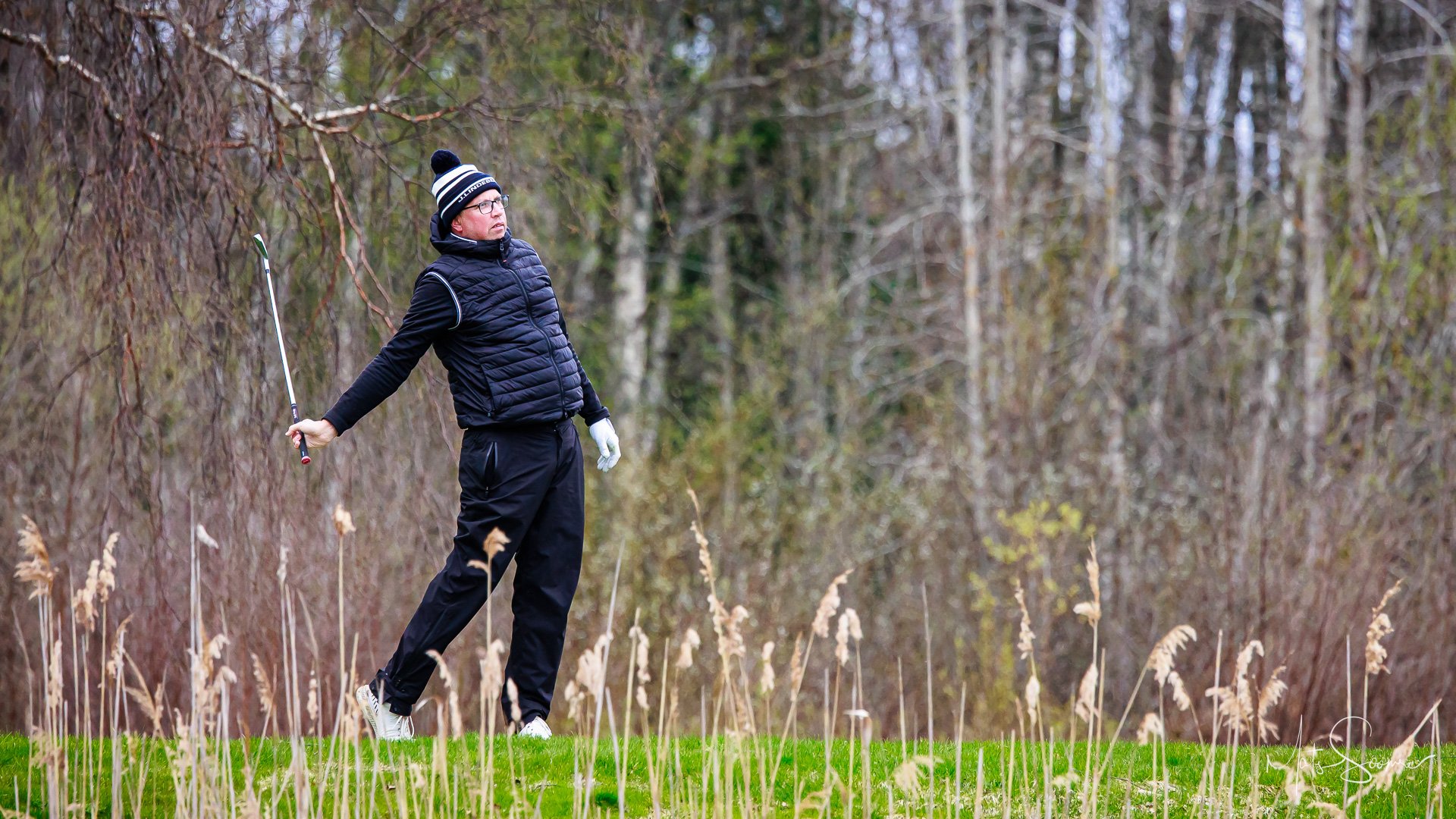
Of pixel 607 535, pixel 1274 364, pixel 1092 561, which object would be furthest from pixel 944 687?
pixel 1092 561

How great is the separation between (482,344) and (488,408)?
0.20 meters

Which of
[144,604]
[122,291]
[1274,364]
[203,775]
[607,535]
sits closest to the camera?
[203,775]

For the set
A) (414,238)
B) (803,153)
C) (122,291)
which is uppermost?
(803,153)

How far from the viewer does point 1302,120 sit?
40.1ft

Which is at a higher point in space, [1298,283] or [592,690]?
[1298,283]

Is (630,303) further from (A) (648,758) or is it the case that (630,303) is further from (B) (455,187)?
(A) (648,758)

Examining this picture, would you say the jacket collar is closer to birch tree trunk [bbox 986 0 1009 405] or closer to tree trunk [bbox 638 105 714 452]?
birch tree trunk [bbox 986 0 1009 405]

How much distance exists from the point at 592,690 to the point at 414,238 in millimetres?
2763

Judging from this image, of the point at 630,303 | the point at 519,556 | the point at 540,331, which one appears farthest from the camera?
the point at 630,303

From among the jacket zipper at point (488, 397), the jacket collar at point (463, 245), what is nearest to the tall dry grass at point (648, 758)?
the jacket zipper at point (488, 397)

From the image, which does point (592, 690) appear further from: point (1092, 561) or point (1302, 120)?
point (1302, 120)

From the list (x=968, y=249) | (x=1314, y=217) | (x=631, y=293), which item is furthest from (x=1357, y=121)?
(x=631, y=293)

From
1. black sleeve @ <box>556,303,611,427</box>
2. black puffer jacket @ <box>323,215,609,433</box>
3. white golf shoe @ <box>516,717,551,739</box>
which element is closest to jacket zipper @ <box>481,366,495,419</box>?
black puffer jacket @ <box>323,215,609,433</box>

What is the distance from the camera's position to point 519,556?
4.47 meters
